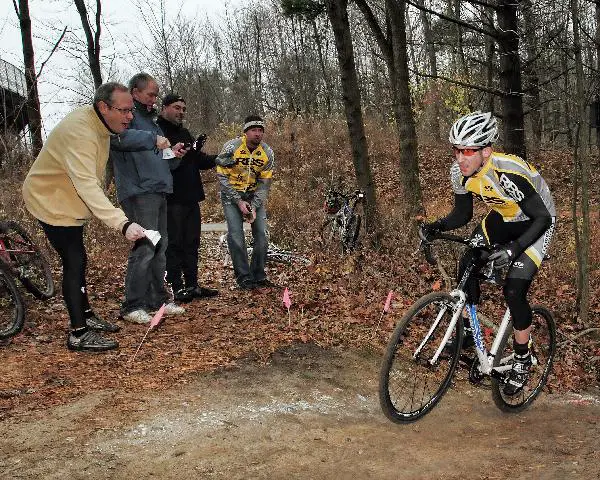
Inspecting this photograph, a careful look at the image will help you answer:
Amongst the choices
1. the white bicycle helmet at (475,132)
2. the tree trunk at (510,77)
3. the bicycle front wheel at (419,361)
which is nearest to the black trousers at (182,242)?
the bicycle front wheel at (419,361)

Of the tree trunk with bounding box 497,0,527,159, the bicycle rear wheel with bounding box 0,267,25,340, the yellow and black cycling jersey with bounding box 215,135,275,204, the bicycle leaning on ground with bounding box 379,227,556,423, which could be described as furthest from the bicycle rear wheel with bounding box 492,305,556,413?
the tree trunk with bounding box 497,0,527,159

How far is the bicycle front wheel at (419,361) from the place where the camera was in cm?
416

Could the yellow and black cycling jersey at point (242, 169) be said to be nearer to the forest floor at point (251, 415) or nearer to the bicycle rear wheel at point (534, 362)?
the forest floor at point (251, 415)

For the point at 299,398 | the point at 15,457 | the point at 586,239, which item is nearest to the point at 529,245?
the point at 299,398

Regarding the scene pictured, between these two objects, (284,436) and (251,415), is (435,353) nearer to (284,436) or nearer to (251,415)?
(284,436)

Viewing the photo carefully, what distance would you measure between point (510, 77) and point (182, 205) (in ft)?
21.6

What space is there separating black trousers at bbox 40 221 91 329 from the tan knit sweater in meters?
0.10

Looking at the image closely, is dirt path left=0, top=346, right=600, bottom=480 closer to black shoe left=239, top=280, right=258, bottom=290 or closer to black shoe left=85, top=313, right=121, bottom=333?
black shoe left=85, top=313, right=121, bottom=333

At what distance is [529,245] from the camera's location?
4.34m

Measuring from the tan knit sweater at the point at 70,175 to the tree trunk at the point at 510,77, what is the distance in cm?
721

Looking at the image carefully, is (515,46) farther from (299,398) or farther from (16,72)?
(16,72)

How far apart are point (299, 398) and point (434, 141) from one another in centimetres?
2366

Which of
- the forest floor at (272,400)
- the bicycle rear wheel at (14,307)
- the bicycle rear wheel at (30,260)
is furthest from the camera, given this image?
the bicycle rear wheel at (30,260)

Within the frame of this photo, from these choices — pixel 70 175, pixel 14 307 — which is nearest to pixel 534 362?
pixel 70 175
